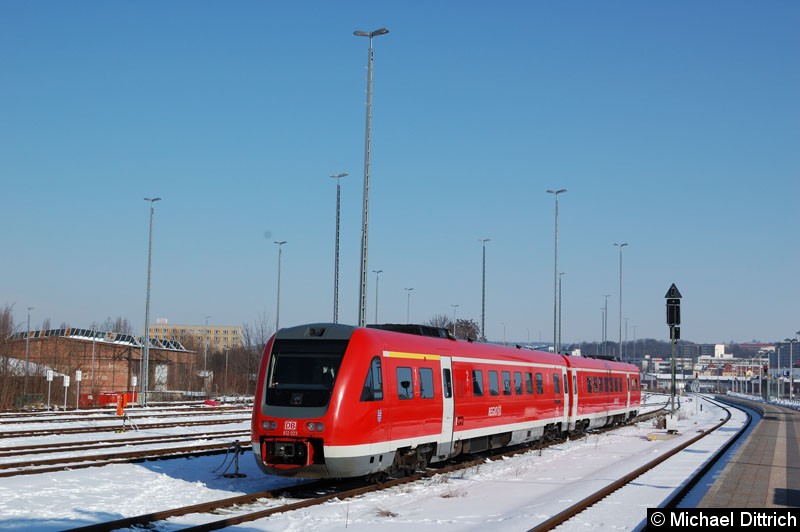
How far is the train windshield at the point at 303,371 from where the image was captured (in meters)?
16.2

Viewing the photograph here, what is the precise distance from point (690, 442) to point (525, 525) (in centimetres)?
1889

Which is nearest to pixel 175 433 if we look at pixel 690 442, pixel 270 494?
pixel 270 494

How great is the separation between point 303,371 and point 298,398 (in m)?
0.55

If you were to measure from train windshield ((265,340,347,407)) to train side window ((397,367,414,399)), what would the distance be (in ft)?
6.02

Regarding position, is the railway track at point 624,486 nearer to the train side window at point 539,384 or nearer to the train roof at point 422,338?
the train side window at point 539,384

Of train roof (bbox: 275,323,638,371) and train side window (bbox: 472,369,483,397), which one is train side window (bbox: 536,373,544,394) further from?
train side window (bbox: 472,369,483,397)

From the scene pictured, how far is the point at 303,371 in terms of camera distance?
54.5 feet

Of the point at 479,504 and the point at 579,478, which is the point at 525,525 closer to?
the point at 479,504

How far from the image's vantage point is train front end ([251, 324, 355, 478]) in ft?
52.2

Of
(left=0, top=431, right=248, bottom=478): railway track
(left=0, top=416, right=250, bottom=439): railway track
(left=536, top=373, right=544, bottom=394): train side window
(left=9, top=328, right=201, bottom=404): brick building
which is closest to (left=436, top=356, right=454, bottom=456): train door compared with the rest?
(left=0, top=431, right=248, bottom=478): railway track

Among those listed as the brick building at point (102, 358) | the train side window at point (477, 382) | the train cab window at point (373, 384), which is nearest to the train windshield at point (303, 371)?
the train cab window at point (373, 384)

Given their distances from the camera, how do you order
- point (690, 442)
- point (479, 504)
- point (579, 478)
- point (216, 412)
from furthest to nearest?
point (216, 412) < point (690, 442) < point (579, 478) < point (479, 504)

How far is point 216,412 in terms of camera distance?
46781 millimetres

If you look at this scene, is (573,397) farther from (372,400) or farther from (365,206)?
(372,400)
